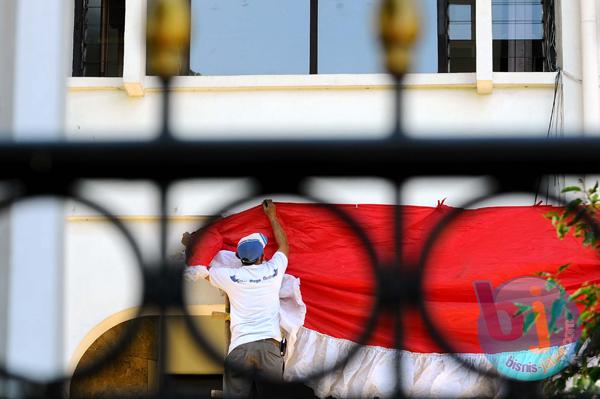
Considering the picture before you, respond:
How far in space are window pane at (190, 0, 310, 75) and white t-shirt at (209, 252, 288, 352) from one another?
9.48 feet

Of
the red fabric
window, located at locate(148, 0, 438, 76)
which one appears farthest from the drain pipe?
the red fabric

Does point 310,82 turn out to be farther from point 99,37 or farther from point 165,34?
point 165,34

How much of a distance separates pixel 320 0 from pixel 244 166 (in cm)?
548

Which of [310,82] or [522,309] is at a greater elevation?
[310,82]

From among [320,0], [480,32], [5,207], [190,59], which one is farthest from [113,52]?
[5,207]

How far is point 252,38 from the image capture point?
19.7ft

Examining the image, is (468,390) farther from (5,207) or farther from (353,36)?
(353,36)

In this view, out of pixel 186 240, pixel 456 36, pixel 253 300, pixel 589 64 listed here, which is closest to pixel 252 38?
pixel 456 36

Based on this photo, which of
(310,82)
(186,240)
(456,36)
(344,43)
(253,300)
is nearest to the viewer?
(186,240)

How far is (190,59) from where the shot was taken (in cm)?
607

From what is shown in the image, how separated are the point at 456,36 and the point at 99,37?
223 cm

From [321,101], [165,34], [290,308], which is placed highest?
[321,101]

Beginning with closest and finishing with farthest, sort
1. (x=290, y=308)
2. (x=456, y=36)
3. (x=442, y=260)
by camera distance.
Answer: (x=290, y=308), (x=442, y=260), (x=456, y=36)

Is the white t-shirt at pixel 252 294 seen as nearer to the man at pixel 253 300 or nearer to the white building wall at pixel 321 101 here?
the man at pixel 253 300
